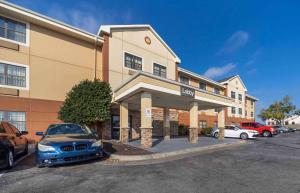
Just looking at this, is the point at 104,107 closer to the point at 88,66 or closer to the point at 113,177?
the point at 88,66

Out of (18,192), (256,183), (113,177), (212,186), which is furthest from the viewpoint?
(113,177)

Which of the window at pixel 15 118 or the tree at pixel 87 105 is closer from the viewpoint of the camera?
the window at pixel 15 118

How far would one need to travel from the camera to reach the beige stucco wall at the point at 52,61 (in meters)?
16.0

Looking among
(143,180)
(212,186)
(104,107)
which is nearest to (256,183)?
(212,186)

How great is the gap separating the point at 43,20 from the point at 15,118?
24.2ft

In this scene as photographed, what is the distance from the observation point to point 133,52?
21594 millimetres

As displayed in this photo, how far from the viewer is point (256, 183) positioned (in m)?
6.17

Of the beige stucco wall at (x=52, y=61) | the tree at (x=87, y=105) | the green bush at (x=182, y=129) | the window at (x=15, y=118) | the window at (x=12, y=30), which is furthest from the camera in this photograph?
the green bush at (x=182, y=129)

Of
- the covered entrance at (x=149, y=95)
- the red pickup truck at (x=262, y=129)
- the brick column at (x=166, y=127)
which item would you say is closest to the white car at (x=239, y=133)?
the red pickup truck at (x=262, y=129)

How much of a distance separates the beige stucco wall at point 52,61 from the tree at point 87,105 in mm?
2199

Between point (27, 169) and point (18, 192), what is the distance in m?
2.98

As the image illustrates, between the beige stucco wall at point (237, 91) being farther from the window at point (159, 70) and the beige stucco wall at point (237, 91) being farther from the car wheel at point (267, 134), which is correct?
the window at point (159, 70)

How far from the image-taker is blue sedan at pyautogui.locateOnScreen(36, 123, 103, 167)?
7.72 m

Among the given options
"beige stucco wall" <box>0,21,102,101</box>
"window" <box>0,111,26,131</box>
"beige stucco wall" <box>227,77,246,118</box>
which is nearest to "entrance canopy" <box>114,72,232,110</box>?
"beige stucco wall" <box>0,21,102,101</box>
